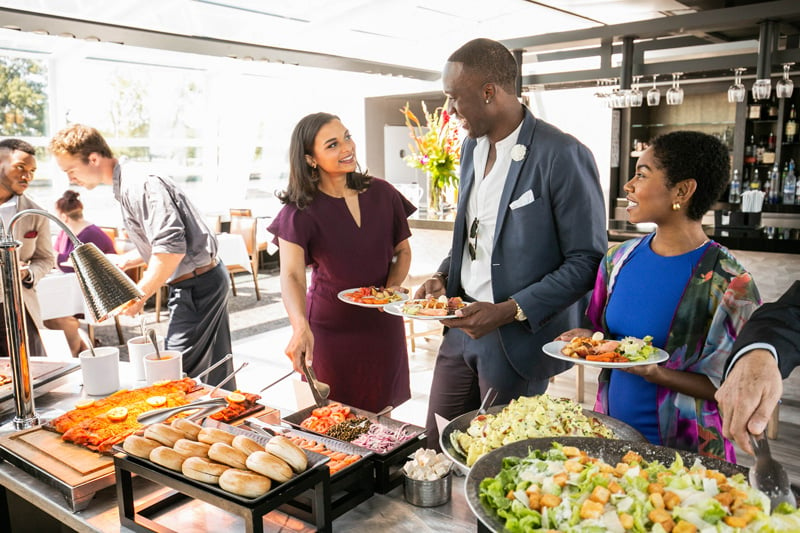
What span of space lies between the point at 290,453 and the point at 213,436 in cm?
18

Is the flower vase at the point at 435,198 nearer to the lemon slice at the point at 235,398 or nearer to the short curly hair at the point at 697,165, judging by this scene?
the short curly hair at the point at 697,165

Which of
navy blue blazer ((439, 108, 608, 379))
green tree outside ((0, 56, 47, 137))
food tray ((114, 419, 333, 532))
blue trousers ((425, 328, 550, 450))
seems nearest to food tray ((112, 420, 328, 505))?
food tray ((114, 419, 333, 532))

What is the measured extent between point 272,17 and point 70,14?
4.73 feet

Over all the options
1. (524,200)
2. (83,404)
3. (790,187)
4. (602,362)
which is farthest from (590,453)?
(790,187)

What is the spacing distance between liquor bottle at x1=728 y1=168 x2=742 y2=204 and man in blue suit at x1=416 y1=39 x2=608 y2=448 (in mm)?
6289

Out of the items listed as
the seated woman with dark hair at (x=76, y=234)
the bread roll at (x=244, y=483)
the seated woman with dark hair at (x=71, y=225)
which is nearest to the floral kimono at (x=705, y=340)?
the bread roll at (x=244, y=483)

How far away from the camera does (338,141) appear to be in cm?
227

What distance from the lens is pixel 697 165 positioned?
5.18ft

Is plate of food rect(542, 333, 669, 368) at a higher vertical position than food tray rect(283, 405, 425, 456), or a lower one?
higher

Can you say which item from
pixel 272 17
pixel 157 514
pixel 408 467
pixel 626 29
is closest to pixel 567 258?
pixel 408 467

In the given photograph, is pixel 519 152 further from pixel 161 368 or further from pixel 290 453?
pixel 161 368

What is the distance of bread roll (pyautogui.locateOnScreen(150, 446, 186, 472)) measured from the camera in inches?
44.3

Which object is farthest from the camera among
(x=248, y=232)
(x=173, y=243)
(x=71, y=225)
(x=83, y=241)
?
(x=248, y=232)

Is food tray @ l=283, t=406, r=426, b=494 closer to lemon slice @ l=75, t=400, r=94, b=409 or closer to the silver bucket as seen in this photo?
the silver bucket
